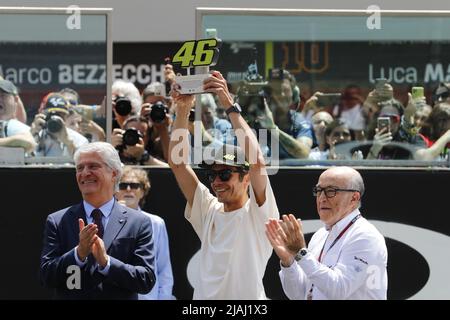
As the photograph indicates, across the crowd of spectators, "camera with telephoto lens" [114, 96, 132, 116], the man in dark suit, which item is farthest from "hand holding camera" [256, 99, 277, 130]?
the man in dark suit

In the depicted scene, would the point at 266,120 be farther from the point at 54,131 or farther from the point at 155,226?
the point at 54,131

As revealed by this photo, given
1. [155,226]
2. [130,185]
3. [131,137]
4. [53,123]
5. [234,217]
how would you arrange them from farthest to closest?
[131,137] → [53,123] → [130,185] → [155,226] → [234,217]

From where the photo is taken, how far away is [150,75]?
1594 centimetres

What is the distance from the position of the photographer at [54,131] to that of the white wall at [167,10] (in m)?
3.70

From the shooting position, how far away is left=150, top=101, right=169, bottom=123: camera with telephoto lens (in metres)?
8.01

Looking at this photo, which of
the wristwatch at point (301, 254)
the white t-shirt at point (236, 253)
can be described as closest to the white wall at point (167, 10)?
the white t-shirt at point (236, 253)

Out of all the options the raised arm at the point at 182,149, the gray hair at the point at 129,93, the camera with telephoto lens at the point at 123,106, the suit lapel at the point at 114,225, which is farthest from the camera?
the gray hair at the point at 129,93

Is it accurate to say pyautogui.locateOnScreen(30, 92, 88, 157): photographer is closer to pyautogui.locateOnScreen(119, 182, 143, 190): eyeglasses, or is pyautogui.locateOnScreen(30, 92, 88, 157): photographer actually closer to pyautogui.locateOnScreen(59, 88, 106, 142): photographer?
pyautogui.locateOnScreen(59, 88, 106, 142): photographer

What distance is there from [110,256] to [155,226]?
1.69m

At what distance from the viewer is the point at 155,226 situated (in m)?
7.46

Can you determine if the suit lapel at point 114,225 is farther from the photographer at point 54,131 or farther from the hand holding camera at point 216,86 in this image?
the photographer at point 54,131

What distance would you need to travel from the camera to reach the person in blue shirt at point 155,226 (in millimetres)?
7398

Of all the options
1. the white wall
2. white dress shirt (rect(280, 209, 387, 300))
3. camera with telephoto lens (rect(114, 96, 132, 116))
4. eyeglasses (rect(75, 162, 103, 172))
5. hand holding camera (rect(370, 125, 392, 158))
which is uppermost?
the white wall

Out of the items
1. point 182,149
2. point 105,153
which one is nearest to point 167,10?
point 182,149
